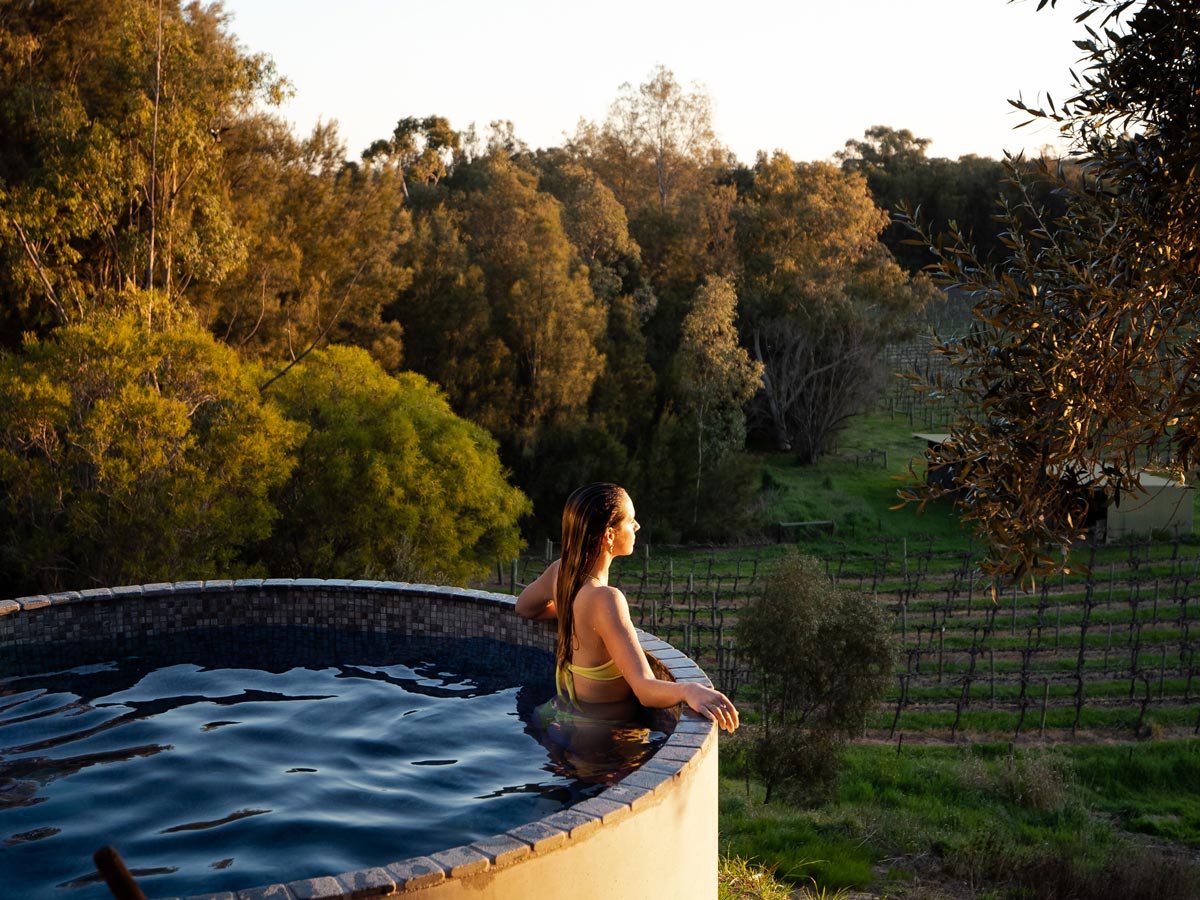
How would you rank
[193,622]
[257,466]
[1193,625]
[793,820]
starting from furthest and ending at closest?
[1193,625]
[257,466]
[793,820]
[193,622]

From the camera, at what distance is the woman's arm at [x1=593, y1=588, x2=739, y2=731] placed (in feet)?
17.2

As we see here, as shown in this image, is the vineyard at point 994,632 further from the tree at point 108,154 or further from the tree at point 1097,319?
the tree at point 1097,319

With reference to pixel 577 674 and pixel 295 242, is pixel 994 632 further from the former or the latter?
pixel 577 674

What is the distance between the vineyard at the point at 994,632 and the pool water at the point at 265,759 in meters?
9.75

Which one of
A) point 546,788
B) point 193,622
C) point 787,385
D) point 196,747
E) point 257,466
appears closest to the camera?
point 546,788

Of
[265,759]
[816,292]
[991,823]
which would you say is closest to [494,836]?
[265,759]

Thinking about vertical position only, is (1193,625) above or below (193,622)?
below

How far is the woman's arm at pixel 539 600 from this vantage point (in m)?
6.80

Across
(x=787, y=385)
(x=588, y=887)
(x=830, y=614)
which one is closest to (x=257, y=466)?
(x=830, y=614)

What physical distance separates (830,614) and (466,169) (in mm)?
30455

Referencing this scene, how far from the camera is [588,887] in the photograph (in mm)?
4051

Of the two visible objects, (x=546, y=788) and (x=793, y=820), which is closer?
(x=546, y=788)

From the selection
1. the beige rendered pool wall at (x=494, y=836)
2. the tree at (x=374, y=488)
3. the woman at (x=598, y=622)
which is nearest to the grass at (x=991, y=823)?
the beige rendered pool wall at (x=494, y=836)

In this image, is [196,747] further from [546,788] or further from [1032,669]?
[1032,669]
